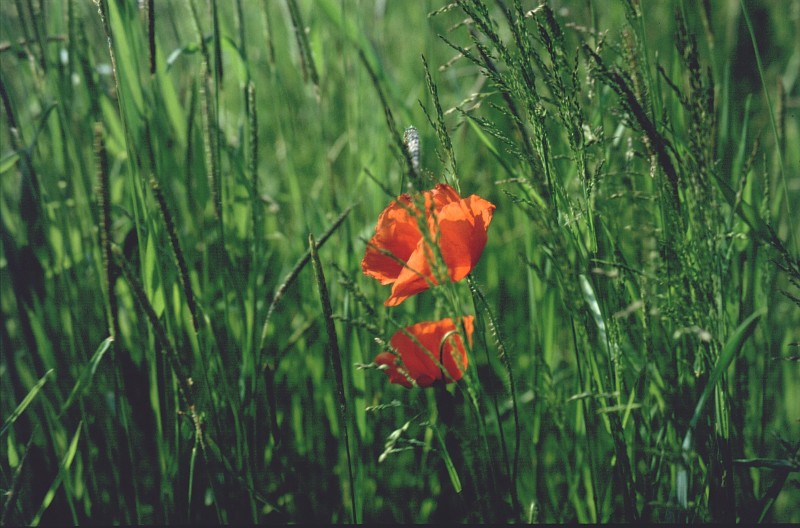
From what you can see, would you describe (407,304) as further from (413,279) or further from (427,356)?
(413,279)

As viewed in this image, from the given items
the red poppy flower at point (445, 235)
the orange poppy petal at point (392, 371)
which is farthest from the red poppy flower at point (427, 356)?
the red poppy flower at point (445, 235)

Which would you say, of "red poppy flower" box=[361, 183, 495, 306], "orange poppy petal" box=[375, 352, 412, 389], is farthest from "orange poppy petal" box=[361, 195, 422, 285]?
"orange poppy petal" box=[375, 352, 412, 389]

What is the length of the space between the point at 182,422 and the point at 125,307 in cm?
35

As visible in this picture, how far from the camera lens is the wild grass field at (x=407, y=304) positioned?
726mm

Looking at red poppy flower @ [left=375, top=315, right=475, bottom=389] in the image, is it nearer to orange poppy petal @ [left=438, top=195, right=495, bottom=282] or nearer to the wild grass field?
the wild grass field

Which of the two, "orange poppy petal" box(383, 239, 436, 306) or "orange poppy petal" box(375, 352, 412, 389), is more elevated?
"orange poppy petal" box(383, 239, 436, 306)

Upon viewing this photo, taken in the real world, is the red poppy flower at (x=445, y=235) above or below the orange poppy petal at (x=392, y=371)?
above

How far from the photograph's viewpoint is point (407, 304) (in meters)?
1.27

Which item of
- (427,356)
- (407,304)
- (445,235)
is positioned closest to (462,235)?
(445,235)

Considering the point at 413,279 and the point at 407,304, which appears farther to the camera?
the point at 407,304

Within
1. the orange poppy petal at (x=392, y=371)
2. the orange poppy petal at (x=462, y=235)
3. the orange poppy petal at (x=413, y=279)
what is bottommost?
the orange poppy petal at (x=392, y=371)

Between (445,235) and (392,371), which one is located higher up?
(445,235)

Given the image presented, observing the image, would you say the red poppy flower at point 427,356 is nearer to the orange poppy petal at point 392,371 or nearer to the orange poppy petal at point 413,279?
the orange poppy petal at point 392,371

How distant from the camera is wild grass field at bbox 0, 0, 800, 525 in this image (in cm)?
73
